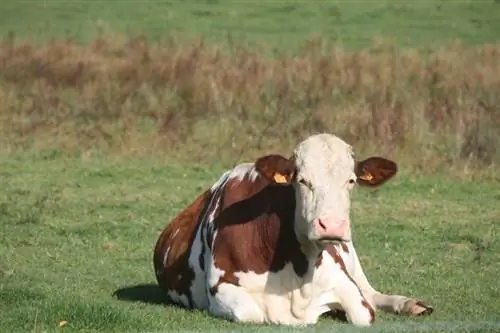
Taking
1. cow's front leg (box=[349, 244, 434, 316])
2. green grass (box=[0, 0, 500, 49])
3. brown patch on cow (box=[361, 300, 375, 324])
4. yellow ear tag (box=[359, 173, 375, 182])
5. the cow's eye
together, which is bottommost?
green grass (box=[0, 0, 500, 49])

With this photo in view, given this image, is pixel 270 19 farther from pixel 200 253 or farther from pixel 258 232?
pixel 258 232

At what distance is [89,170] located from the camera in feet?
59.8

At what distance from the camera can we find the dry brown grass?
768 inches

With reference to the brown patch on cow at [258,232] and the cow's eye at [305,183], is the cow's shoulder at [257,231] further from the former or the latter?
the cow's eye at [305,183]

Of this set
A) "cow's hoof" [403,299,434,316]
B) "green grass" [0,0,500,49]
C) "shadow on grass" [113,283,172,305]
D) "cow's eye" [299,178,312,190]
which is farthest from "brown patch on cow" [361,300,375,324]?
"green grass" [0,0,500,49]

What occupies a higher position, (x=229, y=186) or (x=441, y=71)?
(x=229, y=186)

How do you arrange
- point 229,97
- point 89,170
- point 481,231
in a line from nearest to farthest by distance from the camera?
point 481,231 → point 89,170 → point 229,97

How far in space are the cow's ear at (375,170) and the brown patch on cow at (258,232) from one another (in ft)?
1.63

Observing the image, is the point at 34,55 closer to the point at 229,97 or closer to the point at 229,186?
the point at 229,97

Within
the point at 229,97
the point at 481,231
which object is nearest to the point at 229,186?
the point at 481,231

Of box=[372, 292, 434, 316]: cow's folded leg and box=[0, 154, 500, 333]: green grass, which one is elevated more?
box=[372, 292, 434, 316]: cow's folded leg

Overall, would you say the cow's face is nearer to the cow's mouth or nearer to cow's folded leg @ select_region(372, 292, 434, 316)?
the cow's mouth

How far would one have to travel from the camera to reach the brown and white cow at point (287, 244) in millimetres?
9391

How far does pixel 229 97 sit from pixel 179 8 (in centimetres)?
1134
